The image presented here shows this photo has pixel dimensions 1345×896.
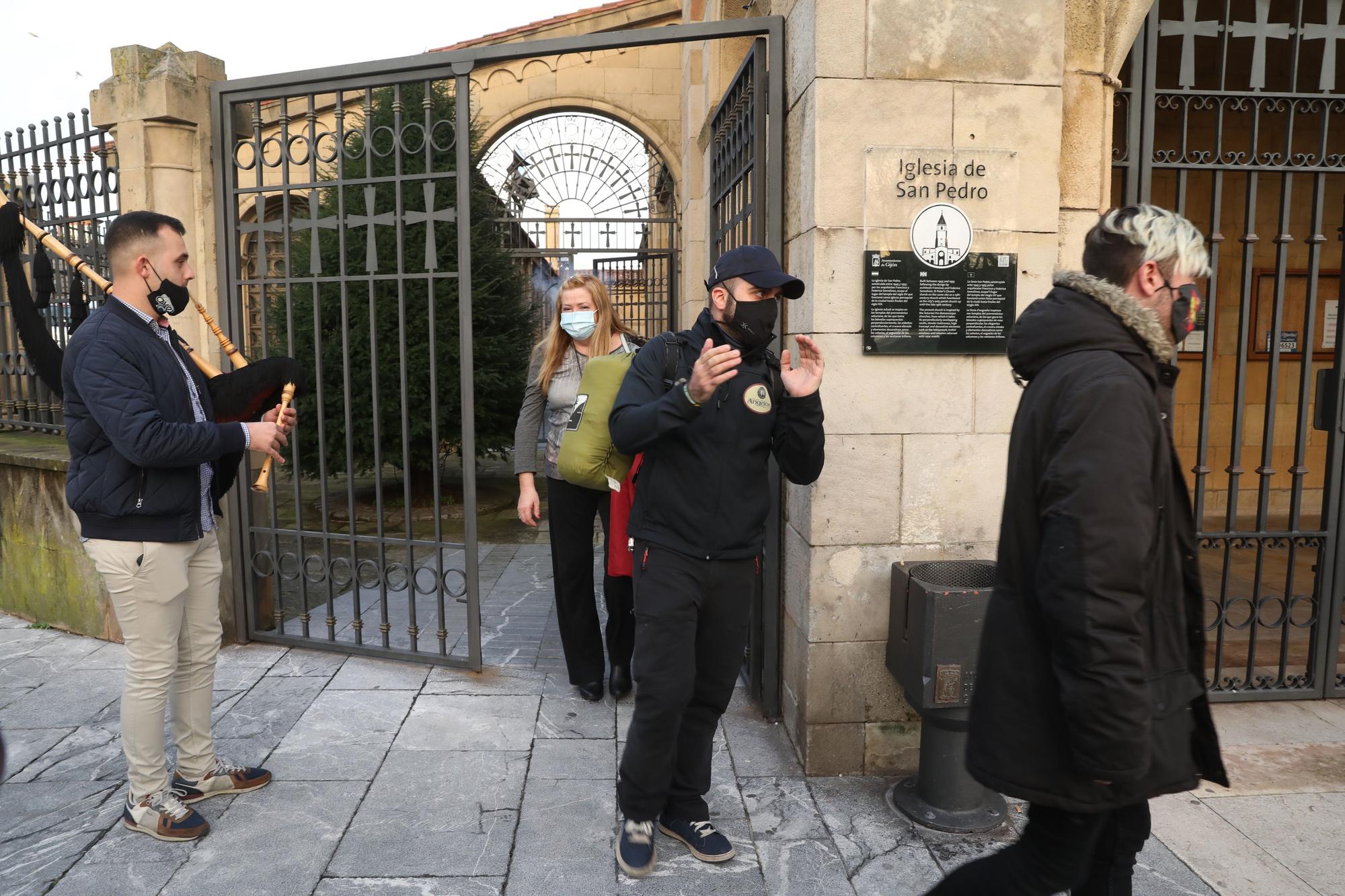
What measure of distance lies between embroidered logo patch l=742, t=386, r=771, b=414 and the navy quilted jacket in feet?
5.78

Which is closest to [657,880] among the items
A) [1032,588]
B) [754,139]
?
[1032,588]

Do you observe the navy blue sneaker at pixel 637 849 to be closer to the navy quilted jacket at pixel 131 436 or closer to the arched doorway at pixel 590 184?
the navy quilted jacket at pixel 131 436

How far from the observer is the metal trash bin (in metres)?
3.16

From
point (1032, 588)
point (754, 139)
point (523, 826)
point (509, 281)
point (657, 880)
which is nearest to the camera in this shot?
point (1032, 588)

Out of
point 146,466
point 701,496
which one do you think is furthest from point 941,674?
point 146,466

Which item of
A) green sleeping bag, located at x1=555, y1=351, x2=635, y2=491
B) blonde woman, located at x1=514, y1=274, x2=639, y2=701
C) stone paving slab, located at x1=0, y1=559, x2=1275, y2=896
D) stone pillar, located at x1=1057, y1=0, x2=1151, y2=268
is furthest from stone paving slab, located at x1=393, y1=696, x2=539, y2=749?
stone pillar, located at x1=1057, y1=0, x2=1151, y2=268

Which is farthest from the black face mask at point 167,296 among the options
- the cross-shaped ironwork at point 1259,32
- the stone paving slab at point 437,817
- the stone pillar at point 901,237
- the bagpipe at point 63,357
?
the cross-shaped ironwork at point 1259,32

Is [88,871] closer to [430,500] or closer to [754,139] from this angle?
[754,139]

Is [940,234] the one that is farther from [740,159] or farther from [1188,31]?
[1188,31]

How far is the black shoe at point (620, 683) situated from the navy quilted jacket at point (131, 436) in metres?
2.04

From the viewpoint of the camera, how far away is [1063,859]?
205cm

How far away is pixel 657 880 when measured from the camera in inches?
117

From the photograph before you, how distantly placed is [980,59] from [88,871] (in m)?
4.21

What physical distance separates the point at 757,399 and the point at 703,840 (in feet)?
4.85
